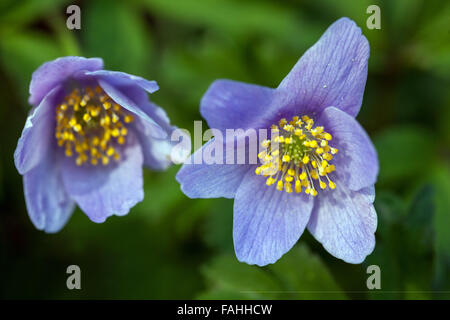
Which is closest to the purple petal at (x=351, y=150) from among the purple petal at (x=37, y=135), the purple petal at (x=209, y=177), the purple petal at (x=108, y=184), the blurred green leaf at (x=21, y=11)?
the purple petal at (x=209, y=177)

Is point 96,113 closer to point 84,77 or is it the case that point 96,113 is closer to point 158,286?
point 84,77

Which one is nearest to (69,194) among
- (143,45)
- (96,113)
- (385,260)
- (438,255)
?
(96,113)

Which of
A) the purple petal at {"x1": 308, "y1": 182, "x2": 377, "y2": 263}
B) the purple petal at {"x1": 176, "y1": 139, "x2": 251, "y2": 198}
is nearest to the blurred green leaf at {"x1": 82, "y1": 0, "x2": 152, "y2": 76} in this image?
the purple petal at {"x1": 176, "y1": 139, "x2": 251, "y2": 198}

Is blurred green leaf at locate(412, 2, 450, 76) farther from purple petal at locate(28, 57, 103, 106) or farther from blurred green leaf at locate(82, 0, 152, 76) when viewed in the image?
purple petal at locate(28, 57, 103, 106)

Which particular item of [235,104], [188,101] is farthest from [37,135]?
[188,101]

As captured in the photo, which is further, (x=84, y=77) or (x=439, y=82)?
(x=439, y=82)

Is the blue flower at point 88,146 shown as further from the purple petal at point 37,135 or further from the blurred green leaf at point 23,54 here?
the blurred green leaf at point 23,54

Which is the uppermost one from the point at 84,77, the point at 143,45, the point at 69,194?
the point at 143,45
